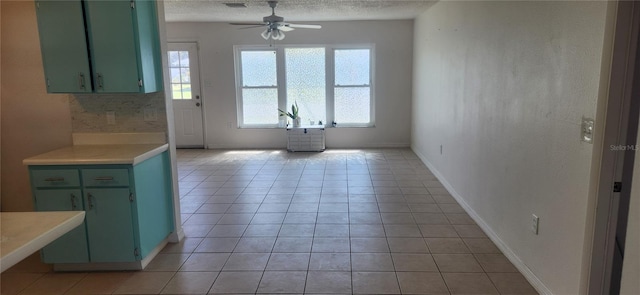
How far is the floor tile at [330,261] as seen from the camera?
2.83 m

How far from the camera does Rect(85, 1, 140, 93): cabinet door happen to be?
2744mm

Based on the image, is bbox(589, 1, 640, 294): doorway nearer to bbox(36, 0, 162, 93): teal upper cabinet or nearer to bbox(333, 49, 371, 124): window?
bbox(36, 0, 162, 93): teal upper cabinet

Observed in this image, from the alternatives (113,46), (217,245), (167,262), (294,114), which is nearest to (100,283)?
(167,262)

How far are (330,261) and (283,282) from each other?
0.43m

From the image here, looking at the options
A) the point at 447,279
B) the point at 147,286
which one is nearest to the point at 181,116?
the point at 147,286

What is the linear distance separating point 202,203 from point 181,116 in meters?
3.62

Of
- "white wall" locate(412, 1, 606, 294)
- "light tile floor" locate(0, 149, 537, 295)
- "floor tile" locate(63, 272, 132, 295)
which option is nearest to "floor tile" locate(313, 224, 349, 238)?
"light tile floor" locate(0, 149, 537, 295)

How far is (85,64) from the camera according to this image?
9.16 ft

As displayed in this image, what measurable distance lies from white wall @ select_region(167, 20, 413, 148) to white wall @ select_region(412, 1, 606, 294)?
8.46 ft

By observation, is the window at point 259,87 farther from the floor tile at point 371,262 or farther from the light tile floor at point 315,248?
the floor tile at point 371,262

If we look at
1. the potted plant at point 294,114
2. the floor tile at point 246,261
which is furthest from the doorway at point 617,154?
the potted plant at point 294,114

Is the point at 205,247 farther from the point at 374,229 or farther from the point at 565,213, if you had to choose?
the point at 565,213

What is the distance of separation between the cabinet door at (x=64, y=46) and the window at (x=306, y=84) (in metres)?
4.66

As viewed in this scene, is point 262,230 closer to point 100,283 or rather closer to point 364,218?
point 364,218
